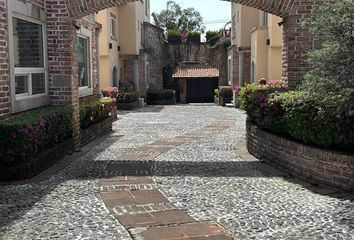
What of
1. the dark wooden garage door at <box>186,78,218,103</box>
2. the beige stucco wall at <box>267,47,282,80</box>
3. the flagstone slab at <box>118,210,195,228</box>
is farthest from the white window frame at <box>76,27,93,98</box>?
the dark wooden garage door at <box>186,78,218,103</box>

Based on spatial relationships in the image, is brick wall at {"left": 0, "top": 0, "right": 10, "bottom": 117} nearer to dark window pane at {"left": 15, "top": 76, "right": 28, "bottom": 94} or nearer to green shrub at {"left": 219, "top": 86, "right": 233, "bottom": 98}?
dark window pane at {"left": 15, "top": 76, "right": 28, "bottom": 94}

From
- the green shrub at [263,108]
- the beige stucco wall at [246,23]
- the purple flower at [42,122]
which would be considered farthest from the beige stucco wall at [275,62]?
the purple flower at [42,122]

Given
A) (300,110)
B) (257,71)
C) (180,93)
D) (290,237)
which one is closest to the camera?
(290,237)

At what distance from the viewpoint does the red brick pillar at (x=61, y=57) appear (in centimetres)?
910

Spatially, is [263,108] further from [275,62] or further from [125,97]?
[125,97]

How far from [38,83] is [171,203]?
4.88 metres

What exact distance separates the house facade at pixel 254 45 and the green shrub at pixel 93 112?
31.5ft

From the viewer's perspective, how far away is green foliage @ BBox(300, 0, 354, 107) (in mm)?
5582

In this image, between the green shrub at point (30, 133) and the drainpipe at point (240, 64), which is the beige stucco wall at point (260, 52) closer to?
the drainpipe at point (240, 64)

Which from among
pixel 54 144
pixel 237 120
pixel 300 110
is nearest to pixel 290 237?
pixel 300 110

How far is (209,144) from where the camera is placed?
1065cm

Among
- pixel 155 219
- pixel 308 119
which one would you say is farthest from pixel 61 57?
pixel 155 219

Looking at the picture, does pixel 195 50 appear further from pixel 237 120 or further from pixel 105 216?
pixel 105 216

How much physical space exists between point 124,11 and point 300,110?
20500 mm
